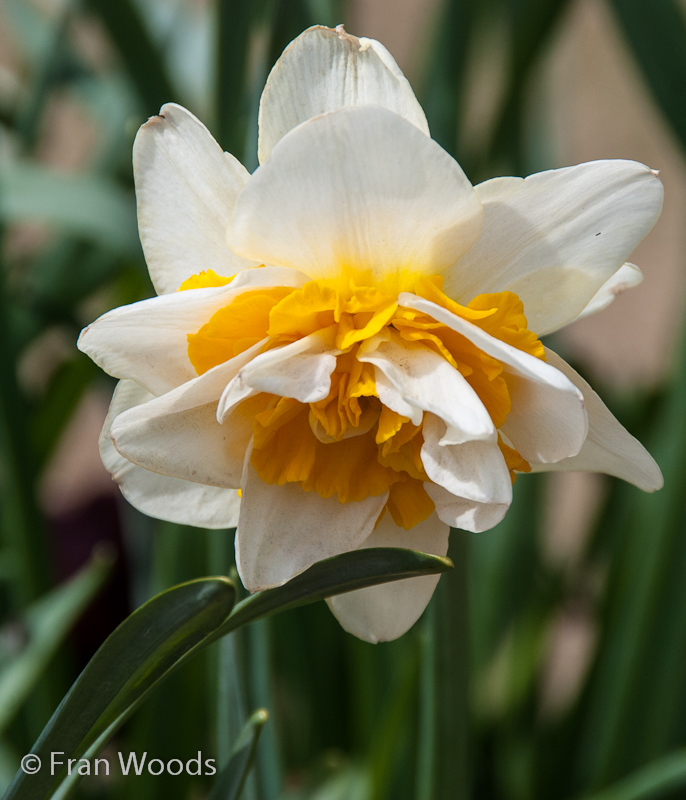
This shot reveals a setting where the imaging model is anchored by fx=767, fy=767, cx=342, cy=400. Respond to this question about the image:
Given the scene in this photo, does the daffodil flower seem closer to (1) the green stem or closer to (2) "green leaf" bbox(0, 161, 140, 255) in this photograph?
(1) the green stem

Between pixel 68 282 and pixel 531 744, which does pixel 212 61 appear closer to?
pixel 68 282

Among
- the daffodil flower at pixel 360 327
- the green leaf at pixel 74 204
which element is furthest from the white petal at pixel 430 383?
the green leaf at pixel 74 204

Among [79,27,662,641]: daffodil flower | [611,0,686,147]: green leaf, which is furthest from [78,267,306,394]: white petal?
[611,0,686,147]: green leaf

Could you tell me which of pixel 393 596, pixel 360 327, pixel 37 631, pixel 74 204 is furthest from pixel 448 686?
pixel 74 204

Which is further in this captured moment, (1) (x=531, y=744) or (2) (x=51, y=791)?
(1) (x=531, y=744)

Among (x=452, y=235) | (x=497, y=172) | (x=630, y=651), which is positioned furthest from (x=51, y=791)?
(x=497, y=172)

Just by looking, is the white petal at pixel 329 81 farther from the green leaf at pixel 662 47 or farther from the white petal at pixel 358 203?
the green leaf at pixel 662 47
